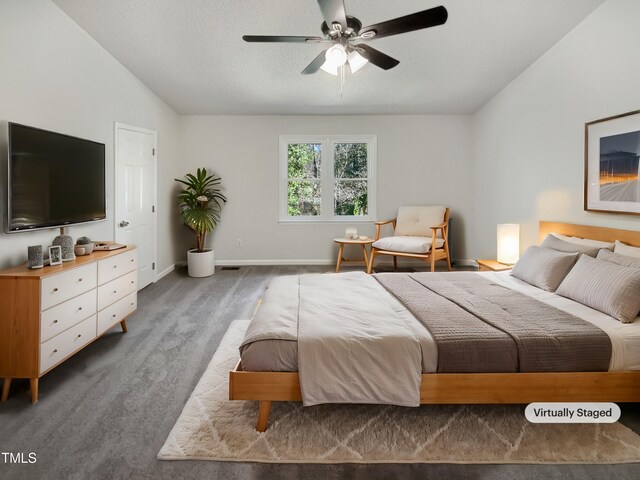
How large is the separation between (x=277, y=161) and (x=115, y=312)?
3.72 metres

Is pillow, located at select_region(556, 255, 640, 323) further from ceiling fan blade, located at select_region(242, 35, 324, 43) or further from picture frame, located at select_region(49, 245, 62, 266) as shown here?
picture frame, located at select_region(49, 245, 62, 266)

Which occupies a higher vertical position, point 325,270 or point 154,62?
point 154,62

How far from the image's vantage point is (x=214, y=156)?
6082mm

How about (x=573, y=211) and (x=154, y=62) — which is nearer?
(x=573, y=211)

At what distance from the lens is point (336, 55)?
2.67 metres

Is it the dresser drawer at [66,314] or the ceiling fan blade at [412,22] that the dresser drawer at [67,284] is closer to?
the dresser drawer at [66,314]

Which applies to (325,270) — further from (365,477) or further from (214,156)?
(365,477)

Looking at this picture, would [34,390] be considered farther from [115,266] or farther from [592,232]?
[592,232]

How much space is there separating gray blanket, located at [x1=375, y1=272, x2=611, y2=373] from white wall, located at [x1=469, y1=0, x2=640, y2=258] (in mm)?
1439

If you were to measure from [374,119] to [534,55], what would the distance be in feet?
8.12

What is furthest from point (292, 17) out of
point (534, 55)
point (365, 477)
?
point (365, 477)

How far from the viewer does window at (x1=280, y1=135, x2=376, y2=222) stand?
620 cm

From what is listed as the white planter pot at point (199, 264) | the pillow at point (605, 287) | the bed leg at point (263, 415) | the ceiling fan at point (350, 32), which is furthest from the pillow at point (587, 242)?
the white planter pot at point (199, 264)

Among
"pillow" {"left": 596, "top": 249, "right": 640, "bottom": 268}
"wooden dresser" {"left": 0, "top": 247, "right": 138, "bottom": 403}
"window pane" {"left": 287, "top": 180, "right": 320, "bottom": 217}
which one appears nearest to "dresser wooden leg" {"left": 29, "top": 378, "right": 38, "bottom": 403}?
"wooden dresser" {"left": 0, "top": 247, "right": 138, "bottom": 403}
